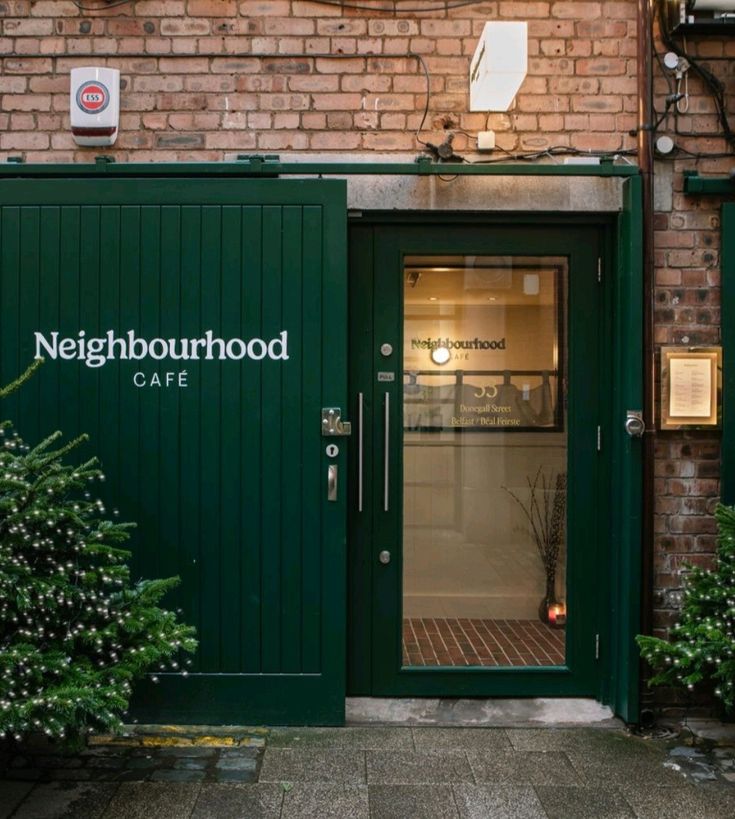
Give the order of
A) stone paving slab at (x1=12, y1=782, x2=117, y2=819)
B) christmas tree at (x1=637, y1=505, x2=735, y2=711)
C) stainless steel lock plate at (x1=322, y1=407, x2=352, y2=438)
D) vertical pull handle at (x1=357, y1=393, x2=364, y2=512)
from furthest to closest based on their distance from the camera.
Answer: vertical pull handle at (x1=357, y1=393, x2=364, y2=512) < stainless steel lock plate at (x1=322, y1=407, x2=352, y2=438) < christmas tree at (x1=637, y1=505, x2=735, y2=711) < stone paving slab at (x1=12, y1=782, x2=117, y2=819)

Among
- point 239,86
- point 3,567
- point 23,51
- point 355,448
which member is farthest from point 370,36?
point 3,567

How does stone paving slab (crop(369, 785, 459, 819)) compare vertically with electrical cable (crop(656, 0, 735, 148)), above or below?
below

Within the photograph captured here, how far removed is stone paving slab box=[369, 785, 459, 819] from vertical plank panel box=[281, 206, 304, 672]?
0.81 meters

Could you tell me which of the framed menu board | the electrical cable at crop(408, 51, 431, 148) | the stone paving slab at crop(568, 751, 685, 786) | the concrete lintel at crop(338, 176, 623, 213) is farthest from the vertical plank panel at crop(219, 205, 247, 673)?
the framed menu board

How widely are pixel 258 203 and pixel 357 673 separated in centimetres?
242

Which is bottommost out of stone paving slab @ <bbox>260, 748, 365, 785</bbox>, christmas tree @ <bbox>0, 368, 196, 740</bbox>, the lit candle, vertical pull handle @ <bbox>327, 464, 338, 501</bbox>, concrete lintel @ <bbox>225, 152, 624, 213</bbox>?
Result: stone paving slab @ <bbox>260, 748, 365, 785</bbox>

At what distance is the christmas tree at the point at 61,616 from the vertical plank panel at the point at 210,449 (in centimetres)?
55

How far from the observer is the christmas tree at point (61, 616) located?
285cm

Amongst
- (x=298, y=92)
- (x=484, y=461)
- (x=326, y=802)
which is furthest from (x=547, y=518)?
(x=298, y=92)

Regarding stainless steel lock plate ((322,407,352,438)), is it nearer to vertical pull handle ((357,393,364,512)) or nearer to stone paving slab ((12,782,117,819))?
vertical pull handle ((357,393,364,512))

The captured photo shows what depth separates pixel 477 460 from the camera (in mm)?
4254

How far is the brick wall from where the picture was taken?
4.00m

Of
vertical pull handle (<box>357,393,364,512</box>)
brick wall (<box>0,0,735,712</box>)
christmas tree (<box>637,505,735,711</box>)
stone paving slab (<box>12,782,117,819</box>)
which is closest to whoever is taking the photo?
stone paving slab (<box>12,782,117,819</box>)

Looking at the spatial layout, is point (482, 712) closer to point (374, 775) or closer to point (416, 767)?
point (416, 767)
